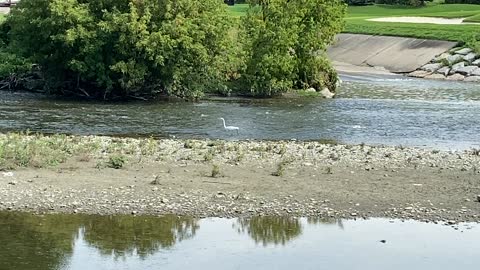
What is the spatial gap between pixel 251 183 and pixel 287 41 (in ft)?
71.9

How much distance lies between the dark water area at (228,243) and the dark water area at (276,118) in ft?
37.3

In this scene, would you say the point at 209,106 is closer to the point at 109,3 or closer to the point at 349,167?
the point at 109,3

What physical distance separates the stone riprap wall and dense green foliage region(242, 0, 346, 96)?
48.0 ft

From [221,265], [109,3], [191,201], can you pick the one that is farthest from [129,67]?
[221,265]

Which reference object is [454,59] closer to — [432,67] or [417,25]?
[432,67]

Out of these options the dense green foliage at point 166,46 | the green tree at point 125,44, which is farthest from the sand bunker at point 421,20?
the green tree at point 125,44

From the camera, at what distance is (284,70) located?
130ft

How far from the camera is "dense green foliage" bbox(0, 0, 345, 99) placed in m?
35.5

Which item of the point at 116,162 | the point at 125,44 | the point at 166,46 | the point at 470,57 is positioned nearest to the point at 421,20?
the point at 470,57

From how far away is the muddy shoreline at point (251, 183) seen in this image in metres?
→ 16.6

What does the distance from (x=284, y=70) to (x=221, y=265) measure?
2681cm

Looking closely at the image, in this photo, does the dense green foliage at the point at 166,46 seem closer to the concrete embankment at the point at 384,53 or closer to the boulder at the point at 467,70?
the boulder at the point at 467,70

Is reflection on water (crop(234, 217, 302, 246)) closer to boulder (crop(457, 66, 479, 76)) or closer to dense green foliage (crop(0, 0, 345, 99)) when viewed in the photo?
dense green foliage (crop(0, 0, 345, 99))

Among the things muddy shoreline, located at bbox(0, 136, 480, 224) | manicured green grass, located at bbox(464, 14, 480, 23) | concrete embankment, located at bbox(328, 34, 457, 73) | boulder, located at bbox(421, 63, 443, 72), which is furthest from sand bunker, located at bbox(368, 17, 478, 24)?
muddy shoreline, located at bbox(0, 136, 480, 224)
